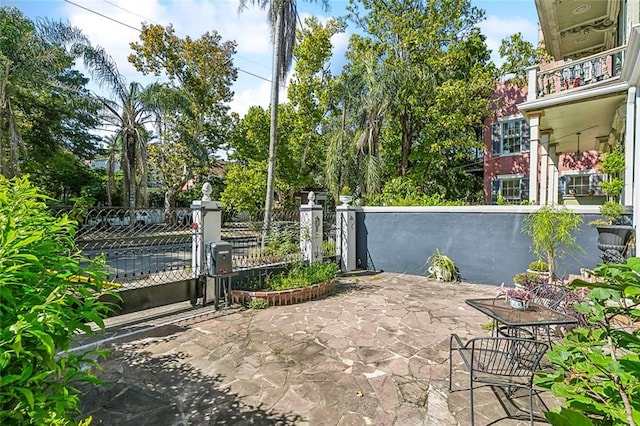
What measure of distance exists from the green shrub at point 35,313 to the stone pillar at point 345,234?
724 cm

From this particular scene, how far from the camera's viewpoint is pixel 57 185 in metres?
22.3

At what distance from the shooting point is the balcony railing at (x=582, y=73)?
23.3 ft

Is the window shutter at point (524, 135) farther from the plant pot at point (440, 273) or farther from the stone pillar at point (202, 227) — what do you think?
the stone pillar at point (202, 227)


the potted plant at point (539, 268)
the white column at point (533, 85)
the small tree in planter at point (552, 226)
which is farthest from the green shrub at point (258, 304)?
the white column at point (533, 85)

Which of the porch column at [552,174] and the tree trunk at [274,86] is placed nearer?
the tree trunk at [274,86]

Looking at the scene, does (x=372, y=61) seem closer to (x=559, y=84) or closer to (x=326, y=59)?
(x=559, y=84)

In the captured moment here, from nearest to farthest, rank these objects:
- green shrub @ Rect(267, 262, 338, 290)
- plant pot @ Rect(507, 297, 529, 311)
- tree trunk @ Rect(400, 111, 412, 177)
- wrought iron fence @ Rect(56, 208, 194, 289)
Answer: plant pot @ Rect(507, 297, 529, 311)
wrought iron fence @ Rect(56, 208, 194, 289)
green shrub @ Rect(267, 262, 338, 290)
tree trunk @ Rect(400, 111, 412, 177)

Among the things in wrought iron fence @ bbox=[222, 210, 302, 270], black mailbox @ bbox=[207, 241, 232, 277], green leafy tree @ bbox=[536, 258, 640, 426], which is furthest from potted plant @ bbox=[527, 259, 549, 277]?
black mailbox @ bbox=[207, 241, 232, 277]

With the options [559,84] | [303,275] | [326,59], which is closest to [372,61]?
[559,84]

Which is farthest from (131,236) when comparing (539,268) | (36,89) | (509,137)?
(509,137)

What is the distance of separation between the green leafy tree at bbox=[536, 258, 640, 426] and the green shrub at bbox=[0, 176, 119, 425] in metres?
1.72

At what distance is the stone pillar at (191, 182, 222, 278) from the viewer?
18.8 ft

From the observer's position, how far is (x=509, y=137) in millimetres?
15477

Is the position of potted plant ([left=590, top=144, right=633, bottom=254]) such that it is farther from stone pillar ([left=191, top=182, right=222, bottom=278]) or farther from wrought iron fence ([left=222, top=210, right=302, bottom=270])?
stone pillar ([left=191, top=182, right=222, bottom=278])
